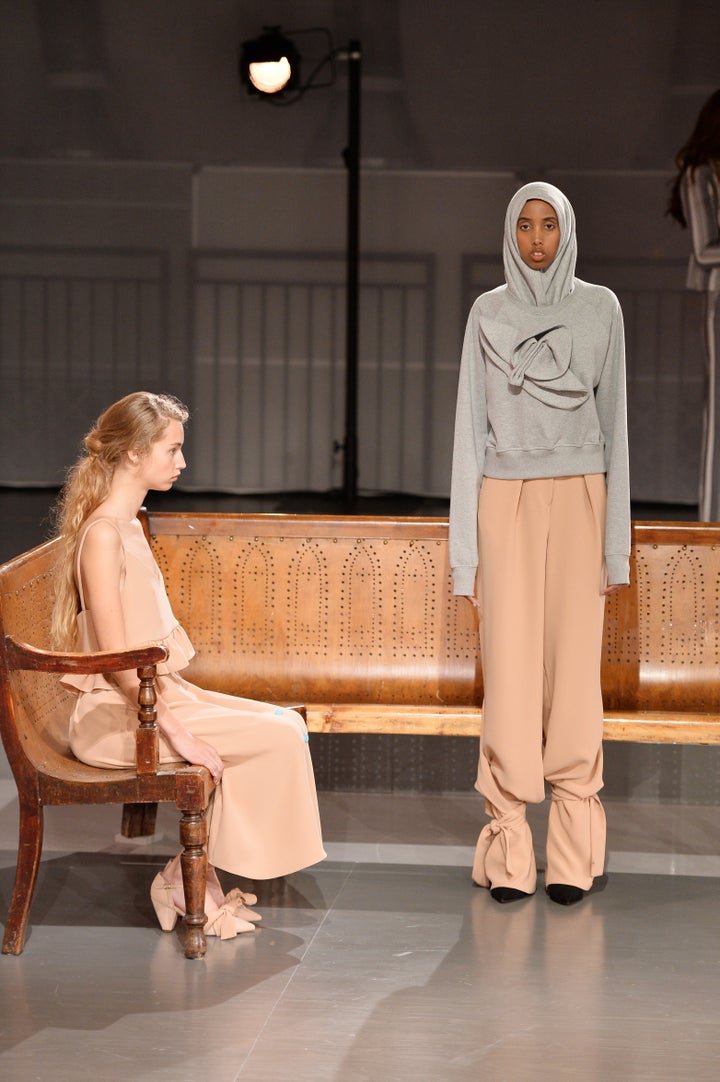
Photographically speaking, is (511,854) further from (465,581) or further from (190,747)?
(190,747)

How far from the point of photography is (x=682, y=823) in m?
4.25

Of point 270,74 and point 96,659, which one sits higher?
point 270,74

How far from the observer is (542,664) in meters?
3.59

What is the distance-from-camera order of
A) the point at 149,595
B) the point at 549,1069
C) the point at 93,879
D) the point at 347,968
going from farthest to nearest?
the point at 93,879 < the point at 149,595 < the point at 347,968 < the point at 549,1069

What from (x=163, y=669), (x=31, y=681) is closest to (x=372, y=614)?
(x=163, y=669)

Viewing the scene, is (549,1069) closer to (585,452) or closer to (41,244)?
(585,452)

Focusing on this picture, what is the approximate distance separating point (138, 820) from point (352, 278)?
224 inches

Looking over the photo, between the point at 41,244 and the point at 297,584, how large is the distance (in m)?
5.86

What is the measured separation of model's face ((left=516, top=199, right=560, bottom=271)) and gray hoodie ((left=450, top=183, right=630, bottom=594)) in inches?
0.6

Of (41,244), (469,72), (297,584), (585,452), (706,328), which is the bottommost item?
(297,584)

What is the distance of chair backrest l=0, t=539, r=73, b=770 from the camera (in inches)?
125

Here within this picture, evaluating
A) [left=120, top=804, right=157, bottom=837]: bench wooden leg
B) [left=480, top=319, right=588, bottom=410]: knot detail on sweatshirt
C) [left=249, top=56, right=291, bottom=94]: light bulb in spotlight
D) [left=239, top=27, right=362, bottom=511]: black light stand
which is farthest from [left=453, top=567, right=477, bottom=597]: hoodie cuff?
[left=249, top=56, right=291, bottom=94]: light bulb in spotlight

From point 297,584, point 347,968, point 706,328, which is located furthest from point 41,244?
point 347,968

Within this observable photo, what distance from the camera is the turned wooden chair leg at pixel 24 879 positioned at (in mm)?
3244
